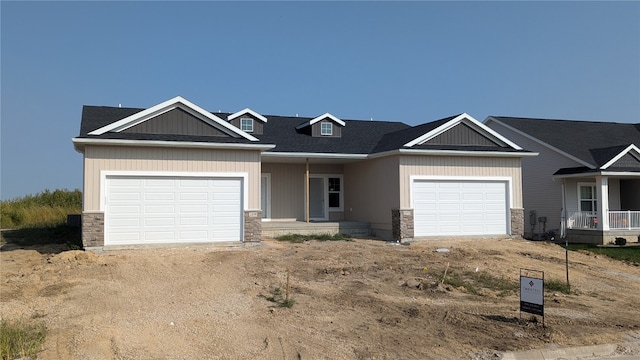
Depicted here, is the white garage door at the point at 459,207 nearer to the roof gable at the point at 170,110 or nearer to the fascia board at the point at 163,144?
the fascia board at the point at 163,144

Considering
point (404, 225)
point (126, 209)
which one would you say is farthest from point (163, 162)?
point (404, 225)

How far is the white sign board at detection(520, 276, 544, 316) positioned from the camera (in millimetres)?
8945

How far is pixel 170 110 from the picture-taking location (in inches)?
672

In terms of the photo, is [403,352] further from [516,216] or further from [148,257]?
[516,216]

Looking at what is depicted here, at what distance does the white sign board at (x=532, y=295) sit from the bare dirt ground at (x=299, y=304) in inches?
11.1

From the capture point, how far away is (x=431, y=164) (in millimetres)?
19516

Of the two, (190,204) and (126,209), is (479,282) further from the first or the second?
(126,209)

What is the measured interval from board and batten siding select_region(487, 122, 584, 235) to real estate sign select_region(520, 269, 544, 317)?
51.5ft

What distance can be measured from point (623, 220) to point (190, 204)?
58.6 ft

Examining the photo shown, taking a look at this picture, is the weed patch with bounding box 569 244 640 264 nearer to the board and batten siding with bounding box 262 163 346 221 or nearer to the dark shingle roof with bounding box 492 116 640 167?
the dark shingle roof with bounding box 492 116 640 167

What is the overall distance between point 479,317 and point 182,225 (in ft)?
33.8

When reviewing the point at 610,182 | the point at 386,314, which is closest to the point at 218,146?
the point at 386,314

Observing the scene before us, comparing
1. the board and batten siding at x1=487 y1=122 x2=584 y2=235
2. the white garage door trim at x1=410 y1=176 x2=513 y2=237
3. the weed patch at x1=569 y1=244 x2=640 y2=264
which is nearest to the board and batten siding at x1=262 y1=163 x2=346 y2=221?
the white garage door trim at x1=410 y1=176 x2=513 y2=237

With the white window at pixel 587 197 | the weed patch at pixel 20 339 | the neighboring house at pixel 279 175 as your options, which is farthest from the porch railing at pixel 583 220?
the weed patch at pixel 20 339
